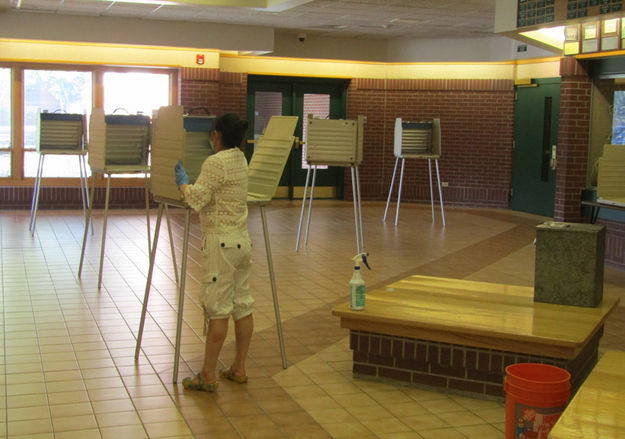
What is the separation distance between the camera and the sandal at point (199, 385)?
15.0 feet

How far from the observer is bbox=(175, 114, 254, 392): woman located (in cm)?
A: 442

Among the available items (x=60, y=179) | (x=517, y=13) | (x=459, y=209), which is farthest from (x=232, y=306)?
(x=459, y=209)

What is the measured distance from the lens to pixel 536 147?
1396 centimetres

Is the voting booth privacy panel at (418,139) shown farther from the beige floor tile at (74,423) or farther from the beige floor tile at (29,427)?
the beige floor tile at (29,427)

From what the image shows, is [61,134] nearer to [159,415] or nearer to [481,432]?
[159,415]

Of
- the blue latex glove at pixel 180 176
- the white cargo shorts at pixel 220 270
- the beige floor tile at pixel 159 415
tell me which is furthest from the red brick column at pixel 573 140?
the beige floor tile at pixel 159 415

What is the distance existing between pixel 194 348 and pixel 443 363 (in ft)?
5.82

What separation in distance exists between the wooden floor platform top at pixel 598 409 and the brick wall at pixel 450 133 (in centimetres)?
1110

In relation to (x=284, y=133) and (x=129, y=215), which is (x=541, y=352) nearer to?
(x=284, y=133)

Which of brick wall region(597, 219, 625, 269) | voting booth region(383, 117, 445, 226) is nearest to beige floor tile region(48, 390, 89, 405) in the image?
brick wall region(597, 219, 625, 269)

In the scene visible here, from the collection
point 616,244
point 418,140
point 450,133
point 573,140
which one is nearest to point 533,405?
point 616,244

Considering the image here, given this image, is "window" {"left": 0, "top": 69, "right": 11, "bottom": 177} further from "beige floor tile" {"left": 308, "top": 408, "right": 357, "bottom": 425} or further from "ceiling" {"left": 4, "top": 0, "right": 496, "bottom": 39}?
"beige floor tile" {"left": 308, "top": 408, "right": 357, "bottom": 425}

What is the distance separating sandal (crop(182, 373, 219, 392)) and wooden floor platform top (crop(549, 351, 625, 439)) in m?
2.02

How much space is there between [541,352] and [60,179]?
35.4ft
